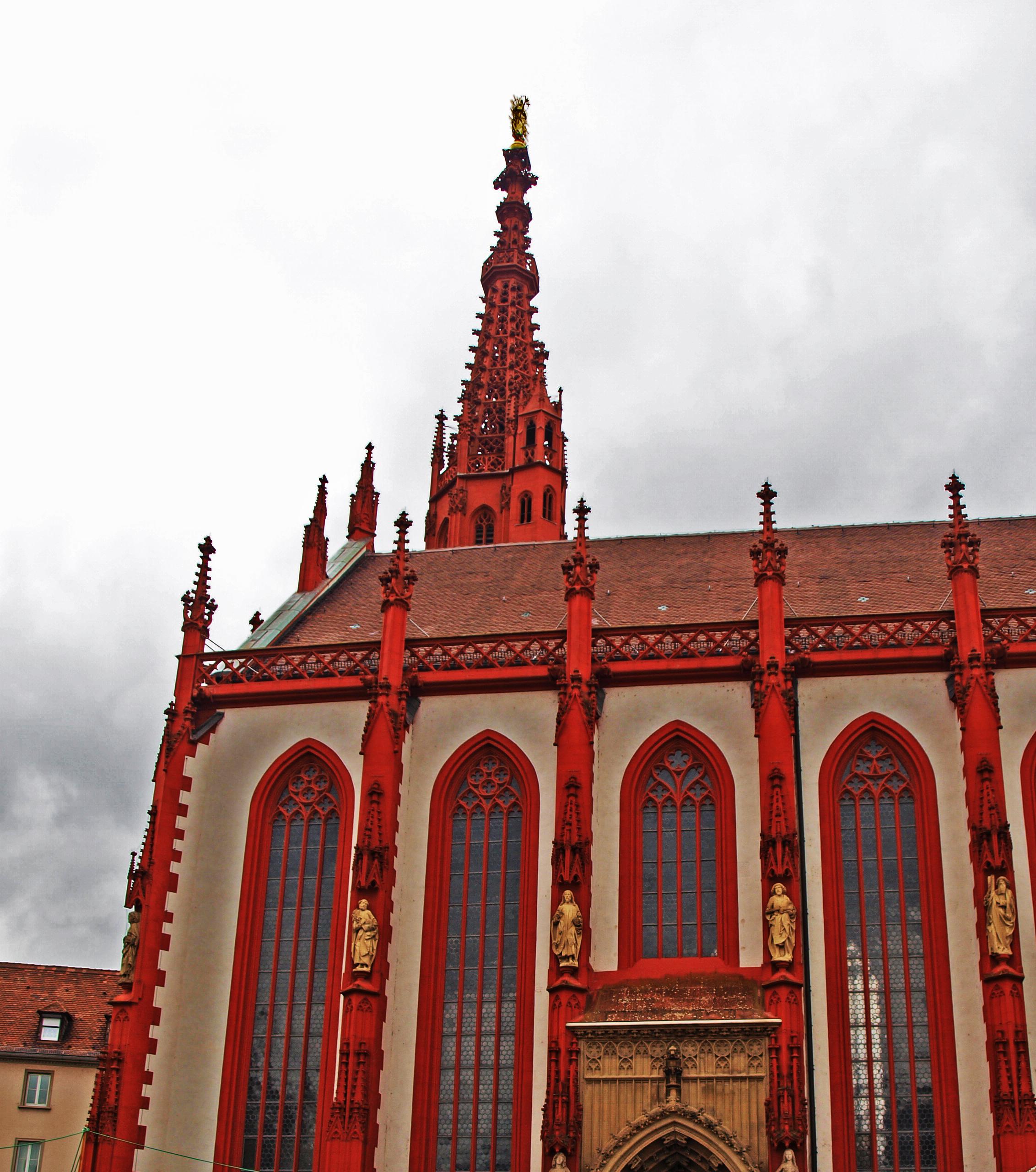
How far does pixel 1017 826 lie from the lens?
2658 cm

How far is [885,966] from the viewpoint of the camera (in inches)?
1029

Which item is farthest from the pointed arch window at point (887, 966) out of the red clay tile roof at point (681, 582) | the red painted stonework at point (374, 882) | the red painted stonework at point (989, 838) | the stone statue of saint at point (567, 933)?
the red painted stonework at point (374, 882)

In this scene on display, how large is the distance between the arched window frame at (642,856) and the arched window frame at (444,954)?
173 cm

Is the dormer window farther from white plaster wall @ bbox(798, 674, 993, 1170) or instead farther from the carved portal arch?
white plaster wall @ bbox(798, 674, 993, 1170)

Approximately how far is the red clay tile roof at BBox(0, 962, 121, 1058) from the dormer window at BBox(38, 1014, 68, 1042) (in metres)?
0.12

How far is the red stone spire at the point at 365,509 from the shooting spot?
137ft

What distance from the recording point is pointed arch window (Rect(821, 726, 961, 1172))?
24828mm

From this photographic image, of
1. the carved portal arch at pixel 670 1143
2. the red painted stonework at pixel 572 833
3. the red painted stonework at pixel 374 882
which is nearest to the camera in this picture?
the carved portal arch at pixel 670 1143

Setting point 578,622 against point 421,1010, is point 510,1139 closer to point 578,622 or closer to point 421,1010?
point 421,1010

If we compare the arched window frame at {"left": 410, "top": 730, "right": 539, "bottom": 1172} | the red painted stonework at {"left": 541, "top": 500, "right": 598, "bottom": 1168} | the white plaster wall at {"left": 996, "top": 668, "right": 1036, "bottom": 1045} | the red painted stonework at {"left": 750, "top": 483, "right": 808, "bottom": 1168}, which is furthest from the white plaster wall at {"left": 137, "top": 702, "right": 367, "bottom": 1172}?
the white plaster wall at {"left": 996, "top": 668, "right": 1036, "bottom": 1045}

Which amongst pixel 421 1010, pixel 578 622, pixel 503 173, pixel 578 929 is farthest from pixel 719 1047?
pixel 503 173

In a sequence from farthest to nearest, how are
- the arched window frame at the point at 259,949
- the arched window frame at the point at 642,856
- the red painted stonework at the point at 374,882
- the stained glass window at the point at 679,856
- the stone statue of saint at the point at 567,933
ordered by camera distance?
the stained glass window at the point at 679,856 < the arched window frame at the point at 259,949 < the arched window frame at the point at 642,856 < the stone statue of saint at the point at 567,933 < the red painted stonework at the point at 374,882

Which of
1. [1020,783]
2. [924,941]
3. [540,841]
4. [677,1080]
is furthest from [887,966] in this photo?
[540,841]

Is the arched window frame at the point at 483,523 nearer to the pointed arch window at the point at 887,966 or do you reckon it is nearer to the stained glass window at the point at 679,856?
the stained glass window at the point at 679,856
